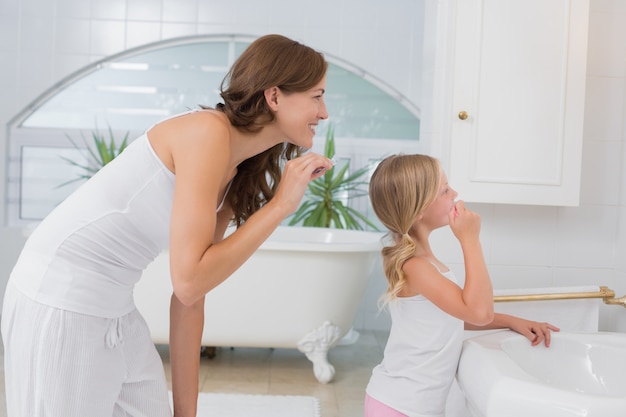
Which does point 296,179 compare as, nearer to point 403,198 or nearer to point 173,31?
point 403,198

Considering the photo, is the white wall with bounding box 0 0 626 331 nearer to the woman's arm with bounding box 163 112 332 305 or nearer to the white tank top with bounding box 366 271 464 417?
the white tank top with bounding box 366 271 464 417

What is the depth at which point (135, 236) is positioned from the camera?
140 cm

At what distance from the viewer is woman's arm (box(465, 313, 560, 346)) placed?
1.89m

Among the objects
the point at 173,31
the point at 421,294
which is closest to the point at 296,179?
the point at 421,294

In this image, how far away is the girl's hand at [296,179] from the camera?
4.36 feet

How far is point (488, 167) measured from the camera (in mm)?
2482

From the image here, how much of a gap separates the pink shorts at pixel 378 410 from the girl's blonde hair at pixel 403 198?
0.81 feet

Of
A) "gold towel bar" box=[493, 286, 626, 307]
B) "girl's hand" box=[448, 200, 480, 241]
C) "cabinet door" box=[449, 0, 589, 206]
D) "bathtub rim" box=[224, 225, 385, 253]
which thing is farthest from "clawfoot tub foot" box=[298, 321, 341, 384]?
"girl's hand" box=[448, 200, 480, 241]

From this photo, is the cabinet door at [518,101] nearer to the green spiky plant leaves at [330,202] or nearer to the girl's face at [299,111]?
the girl's face at [299,111]

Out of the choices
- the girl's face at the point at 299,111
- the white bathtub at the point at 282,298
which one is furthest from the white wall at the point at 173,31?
the girl's face at the point at 299,111

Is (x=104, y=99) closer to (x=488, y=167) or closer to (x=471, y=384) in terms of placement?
(x=488, y=167)

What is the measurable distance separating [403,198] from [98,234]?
0.78m

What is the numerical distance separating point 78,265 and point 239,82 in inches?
17.5

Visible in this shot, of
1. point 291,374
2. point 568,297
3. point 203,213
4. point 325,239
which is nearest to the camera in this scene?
point 203,213
